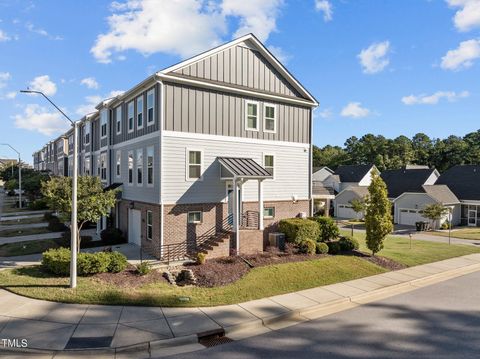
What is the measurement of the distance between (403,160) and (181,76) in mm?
70859

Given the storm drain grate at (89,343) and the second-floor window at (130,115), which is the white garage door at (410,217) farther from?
the storm drain grate at (89,343)

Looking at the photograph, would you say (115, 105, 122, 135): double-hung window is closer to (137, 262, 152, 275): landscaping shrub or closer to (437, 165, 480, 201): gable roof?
(137, 262, 152, 275): landscaping shrub

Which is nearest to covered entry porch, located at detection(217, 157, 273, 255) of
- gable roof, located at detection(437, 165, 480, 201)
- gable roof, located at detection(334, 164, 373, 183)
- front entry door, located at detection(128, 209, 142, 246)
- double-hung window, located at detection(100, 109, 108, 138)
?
front entry door, located at detection(128, 209, 142, 246)

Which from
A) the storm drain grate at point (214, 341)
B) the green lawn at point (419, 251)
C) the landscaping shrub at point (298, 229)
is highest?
Result: the landscaping shrub at point (298, 229)

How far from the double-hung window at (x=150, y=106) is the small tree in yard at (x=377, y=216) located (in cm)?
1223

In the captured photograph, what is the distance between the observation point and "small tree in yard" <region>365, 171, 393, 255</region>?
18516 millimetres

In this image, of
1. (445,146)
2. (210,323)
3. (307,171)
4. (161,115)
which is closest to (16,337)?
(210,323)

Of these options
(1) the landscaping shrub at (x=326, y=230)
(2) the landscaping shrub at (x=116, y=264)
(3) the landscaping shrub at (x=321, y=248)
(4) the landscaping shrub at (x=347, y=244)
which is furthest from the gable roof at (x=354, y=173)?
(2) the landscaping shrub at (x=116, y=264)

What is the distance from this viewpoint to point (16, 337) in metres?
8.73

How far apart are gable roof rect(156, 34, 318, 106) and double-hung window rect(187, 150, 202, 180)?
4208 millimetres

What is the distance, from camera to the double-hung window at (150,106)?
58.5ft

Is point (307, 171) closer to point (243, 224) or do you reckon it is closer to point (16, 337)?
point (243, 224)

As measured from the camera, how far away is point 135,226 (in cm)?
2023

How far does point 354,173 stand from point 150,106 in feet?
150
